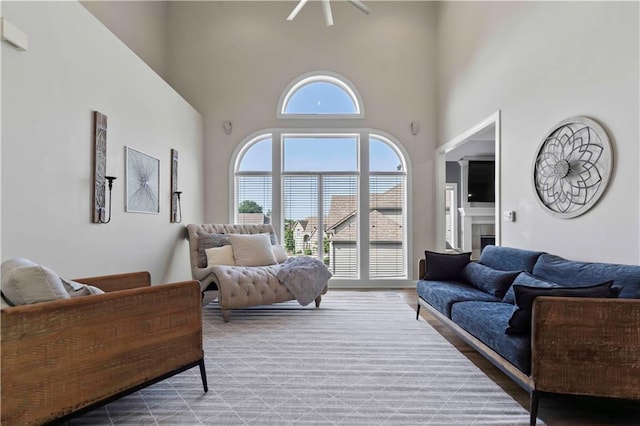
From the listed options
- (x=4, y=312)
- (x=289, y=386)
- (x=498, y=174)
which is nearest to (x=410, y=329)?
(x=289, y=386)

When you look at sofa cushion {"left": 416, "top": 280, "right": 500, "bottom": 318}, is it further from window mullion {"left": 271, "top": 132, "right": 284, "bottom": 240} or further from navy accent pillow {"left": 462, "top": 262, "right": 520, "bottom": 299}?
window mullion {"left": 271, "top": 132, "right": 284, "bottom": 240}

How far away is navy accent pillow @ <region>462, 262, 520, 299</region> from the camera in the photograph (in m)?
2.70

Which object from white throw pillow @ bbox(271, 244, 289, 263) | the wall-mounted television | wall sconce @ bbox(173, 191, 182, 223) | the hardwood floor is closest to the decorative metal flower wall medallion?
the hardwood floor

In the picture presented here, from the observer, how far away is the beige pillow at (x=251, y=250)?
4141 millimetres

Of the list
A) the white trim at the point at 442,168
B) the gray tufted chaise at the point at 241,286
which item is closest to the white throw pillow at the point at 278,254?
the gray tufted chaise at the point at 241,286

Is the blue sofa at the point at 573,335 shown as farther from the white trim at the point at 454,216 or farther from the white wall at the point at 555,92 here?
the white trim at the point at 454,216

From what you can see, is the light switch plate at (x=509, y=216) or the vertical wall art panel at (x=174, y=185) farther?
the vertical wall art panel at (x=174, y=185)

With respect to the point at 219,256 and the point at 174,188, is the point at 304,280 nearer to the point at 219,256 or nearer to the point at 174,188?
the point at 219,256

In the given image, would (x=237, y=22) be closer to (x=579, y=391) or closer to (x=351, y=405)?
(x=351, y=405)

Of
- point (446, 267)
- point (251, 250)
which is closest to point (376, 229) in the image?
point (446, 267)

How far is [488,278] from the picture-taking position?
9.50ft

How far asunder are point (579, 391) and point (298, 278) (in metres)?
2.62

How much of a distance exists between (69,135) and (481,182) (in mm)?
7794

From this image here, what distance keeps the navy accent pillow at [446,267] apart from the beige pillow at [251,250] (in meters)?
1.98
